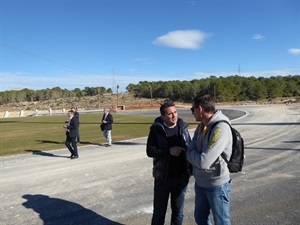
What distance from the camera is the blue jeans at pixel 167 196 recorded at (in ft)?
13.5

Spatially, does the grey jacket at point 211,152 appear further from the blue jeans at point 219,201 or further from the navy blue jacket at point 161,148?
the navy blue jacket at point 161,148

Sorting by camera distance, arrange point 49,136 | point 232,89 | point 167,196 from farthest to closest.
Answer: point 232,89
point 49,136
point 167,196

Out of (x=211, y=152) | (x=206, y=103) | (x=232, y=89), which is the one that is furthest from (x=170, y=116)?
(x=232, y=89)

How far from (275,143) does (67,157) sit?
26.5ft

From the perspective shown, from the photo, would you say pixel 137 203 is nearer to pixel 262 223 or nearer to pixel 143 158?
pixel 262 223

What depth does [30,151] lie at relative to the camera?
1408cm

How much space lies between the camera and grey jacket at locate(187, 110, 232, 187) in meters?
3.23

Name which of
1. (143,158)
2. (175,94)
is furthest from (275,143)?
(175,94)

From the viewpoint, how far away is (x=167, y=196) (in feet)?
13.8

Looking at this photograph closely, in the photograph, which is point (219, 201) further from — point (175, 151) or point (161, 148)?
Result: point (161, 148)

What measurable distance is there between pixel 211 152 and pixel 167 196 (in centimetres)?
124

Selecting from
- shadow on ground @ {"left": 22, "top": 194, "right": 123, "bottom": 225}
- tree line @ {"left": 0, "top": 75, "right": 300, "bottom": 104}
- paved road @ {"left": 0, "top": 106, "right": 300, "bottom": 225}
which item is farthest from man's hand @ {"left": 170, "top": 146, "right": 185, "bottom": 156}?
tree line @ {"left": 0, "top": 75, "right": 300, "bottom": 104}

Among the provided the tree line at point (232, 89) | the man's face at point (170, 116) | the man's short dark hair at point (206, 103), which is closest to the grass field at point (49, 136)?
the man's face at point (170, 116)

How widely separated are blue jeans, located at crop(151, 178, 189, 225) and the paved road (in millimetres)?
896
